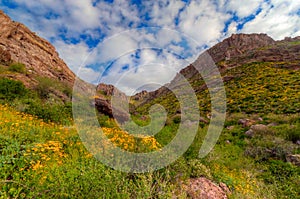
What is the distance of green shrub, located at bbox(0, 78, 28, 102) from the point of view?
926 centimetres

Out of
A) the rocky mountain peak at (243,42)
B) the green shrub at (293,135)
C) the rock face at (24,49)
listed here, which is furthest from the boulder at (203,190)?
the rocky mountain peak at (243,42)

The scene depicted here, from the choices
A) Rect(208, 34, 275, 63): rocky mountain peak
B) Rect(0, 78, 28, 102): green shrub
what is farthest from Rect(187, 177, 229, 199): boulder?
Rect(208, 34, 275, 63): rocky mountain peak

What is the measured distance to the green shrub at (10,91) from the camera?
9256 millimetres

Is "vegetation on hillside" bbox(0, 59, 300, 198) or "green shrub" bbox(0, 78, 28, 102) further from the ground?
"green shrub" bbox(0, 78, 28, 102)

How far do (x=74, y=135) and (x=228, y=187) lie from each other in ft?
15.2

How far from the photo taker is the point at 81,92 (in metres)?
15.0

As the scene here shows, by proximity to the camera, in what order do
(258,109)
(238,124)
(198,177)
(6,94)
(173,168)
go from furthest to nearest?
(258,109), (238,124), (6,94), (198,177), (173,168)

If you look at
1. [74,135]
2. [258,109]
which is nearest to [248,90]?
[258,109]

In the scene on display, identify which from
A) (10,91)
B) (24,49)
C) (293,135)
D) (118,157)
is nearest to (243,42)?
(293,135)

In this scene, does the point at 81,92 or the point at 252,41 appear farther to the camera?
the point at 252,41

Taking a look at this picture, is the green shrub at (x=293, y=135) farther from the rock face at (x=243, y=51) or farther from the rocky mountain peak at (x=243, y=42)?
the rocky mountain peak at (x=243, y=42)

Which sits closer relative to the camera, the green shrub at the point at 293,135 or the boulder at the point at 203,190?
the boulder at the point at 203,190

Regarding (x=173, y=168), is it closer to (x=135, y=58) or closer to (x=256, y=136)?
(x=135, y=58)

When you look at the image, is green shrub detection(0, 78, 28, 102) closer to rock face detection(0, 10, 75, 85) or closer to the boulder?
the boulder
